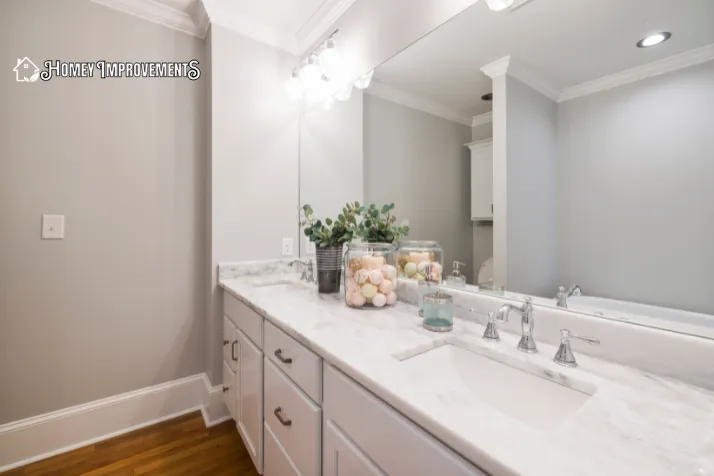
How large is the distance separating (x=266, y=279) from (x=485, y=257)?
4.04 ft

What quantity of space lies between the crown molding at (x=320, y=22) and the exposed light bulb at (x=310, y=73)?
0.70ft

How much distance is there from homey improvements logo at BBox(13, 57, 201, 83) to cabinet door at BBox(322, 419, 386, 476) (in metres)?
2.02

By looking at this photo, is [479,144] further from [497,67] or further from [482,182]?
[497,67]

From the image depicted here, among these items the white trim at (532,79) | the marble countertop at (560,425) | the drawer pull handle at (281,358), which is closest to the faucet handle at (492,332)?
the marble countertop at (560,425)

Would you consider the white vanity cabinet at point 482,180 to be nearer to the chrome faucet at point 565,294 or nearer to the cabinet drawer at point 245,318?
the chrome faucet at point 565,294

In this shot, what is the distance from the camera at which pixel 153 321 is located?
69.7 inches

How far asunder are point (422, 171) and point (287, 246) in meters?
1.01

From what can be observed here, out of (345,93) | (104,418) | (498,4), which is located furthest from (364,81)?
(104,418)

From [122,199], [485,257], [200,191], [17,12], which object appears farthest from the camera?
[200,191]

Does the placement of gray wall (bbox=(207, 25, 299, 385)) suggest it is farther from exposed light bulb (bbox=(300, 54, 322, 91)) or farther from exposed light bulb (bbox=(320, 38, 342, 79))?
exposed light bulb (bbox=(320, 38, 342, 79))

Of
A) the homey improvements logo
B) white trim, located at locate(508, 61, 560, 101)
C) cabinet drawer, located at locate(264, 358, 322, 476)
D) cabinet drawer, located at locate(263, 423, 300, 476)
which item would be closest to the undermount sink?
cabinet drawer, located at locate(264, 358, 322, 476)

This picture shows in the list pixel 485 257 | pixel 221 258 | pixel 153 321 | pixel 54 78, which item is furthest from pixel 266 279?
pixel 54 78

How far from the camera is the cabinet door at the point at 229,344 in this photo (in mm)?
1511

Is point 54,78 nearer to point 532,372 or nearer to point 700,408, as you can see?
point 532,372
